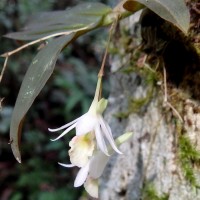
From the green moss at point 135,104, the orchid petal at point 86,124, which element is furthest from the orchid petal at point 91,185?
the green moss at point 135,104

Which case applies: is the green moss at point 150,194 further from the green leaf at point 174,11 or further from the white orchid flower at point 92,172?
the green leaf at point 174,11

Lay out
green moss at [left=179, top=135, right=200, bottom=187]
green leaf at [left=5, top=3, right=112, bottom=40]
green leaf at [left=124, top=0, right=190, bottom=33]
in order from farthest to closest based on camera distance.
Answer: green leaf at [left=5, top=3, right=112, bottom=40] → green moss at [left=179, top=135, right=200, bottom=187] → green leaf at [left=124, top=0, right=190, bottom=33]

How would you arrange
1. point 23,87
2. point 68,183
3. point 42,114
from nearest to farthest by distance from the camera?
point 23,87, point 68,183, point 42,114

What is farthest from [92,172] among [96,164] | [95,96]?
[95,96]

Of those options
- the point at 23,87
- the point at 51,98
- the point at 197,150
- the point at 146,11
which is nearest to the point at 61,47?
the point at 23,87

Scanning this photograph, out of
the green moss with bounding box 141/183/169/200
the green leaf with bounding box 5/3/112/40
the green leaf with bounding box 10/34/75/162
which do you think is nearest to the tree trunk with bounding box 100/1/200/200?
the green moss with bounding box 141/183/169/200

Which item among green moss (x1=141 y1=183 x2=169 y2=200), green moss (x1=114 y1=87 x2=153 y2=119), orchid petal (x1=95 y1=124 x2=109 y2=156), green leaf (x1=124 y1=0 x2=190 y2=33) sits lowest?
green moss (x1=141 y1=183 x2=169 y2=200)

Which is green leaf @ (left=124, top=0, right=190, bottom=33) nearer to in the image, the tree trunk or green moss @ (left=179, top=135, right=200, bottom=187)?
the tree trunk

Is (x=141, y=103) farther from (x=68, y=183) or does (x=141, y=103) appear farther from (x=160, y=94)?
(x=68, y=183)
